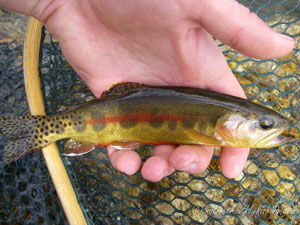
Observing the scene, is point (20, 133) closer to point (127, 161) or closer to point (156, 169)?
point (127, 161)

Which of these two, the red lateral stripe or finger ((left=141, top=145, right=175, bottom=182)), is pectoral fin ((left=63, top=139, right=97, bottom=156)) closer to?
the red lateral stripe

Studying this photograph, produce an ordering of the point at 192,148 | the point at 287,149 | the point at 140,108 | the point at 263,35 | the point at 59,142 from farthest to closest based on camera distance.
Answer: the point at 287,149, the point at 59,142, the point at 140,108, the point at 192,148, the point at 263,35

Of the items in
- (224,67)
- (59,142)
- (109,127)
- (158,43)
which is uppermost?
(158,43)

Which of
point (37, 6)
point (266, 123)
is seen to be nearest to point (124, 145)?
point (266, 123)

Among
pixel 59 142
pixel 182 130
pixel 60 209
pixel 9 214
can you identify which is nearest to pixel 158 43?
pixel 182 130

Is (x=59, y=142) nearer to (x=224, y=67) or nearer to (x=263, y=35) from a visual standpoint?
(x=224, y=67)

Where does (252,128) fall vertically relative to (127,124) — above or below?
below
